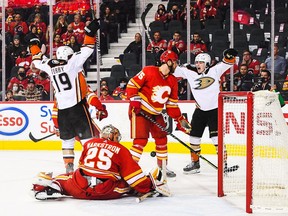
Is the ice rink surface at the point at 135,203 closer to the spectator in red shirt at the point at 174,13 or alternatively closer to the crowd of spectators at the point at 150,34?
the crowd of spectators at the point at 150,34

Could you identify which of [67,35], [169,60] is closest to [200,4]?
[67,35]

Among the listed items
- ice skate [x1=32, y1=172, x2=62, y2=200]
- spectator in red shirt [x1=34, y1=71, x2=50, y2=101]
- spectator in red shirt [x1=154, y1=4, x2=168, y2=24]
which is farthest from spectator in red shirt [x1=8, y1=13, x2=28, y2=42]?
ice skate [x1=32, y1=172, x2=62, y2=200]

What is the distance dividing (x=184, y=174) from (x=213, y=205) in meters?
1.66

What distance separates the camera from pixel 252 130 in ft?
19.6

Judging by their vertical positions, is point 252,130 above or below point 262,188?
above

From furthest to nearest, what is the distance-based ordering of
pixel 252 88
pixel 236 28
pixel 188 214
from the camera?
pixel 236 28, pixel 252 88, pixel 188 214

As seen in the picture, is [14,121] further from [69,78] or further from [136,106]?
[136,106]

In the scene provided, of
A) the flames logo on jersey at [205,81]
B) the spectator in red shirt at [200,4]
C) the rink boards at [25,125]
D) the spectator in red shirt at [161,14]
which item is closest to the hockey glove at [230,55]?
the flames logo on jersey at [205,81]

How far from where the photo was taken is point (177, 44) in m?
10.0

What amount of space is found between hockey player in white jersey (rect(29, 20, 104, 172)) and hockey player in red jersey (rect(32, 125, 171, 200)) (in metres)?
0.86

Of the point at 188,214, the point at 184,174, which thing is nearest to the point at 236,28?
the point at 184,174

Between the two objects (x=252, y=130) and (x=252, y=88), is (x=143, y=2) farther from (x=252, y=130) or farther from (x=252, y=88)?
(x=252, y=130)

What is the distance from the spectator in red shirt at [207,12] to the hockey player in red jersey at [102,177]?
440 cm

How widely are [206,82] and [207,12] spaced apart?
9.65 ft
